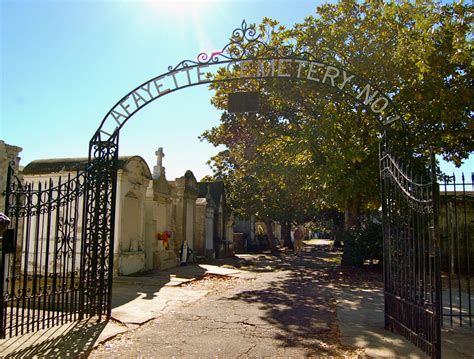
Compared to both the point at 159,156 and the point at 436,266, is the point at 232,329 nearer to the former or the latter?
the point at 436,266

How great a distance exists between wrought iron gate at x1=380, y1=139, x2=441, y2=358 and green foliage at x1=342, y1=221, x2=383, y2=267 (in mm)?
8290

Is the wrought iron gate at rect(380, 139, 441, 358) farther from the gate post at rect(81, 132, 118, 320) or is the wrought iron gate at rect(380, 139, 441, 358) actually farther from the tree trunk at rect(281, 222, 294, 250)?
the tree trunk at rect(281, 222, 294, 250)

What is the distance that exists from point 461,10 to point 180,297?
828cm

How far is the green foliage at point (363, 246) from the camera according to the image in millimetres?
14641

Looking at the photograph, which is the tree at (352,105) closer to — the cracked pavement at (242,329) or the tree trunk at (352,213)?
the tree trunk at (352,213)

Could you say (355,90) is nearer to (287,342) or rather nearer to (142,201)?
(142,201)

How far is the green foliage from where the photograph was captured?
14.6 metres

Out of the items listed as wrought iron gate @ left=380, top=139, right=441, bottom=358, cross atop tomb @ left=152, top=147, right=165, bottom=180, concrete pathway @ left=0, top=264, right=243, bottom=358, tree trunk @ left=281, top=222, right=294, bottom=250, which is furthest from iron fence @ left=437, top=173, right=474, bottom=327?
tree trunk @ left=281, top=222, right=294, bottom=250

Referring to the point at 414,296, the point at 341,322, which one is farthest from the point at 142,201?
the point at 414,296

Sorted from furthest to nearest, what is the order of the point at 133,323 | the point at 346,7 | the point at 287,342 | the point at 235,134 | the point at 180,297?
the point at 235,134, the point at 346,7, the point at 180,297, the point at 133,323, the point at 287,342

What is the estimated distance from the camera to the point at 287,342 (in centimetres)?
584

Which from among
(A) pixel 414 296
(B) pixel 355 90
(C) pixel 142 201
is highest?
(B) pixel 355 90

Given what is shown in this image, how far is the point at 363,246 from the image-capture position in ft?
48.6

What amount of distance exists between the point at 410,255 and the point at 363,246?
9.61m
